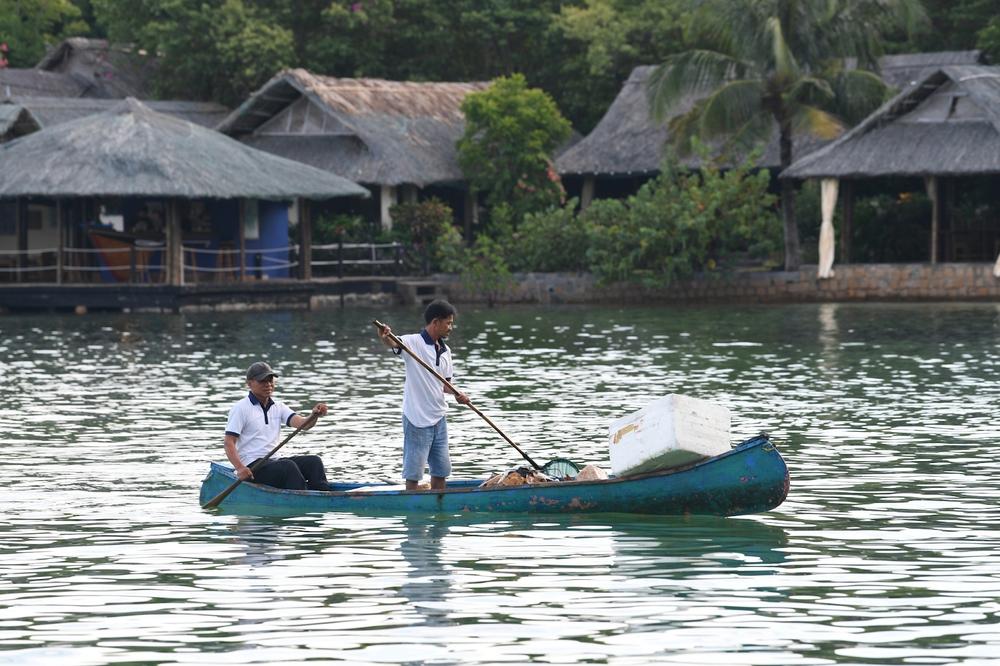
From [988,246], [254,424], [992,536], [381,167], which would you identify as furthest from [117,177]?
[992,536]

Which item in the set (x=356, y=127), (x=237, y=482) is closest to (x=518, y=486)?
(x=237, y=482)

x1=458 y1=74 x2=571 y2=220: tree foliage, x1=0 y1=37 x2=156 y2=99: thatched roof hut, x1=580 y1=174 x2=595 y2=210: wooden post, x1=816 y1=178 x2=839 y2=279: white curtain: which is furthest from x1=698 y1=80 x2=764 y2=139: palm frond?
x1=0 y1=37 x2=156 y2=99: thatched roof hut

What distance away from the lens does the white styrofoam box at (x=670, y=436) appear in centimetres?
1491

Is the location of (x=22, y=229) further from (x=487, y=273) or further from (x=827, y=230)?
(x=827, y=230)

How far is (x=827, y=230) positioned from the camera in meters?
42.9

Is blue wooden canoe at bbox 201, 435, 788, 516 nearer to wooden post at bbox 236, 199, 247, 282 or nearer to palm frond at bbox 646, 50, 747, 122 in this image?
wooden post at bbox 236, 199, 247, 282

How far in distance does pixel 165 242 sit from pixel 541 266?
8403mm

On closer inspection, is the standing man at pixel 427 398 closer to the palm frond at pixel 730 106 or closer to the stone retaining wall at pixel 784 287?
the stone retaining wall at pixel 784 287

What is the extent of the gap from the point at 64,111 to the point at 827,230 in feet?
65.6

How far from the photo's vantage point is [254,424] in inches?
624

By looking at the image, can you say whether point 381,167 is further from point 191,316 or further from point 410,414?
point 410,414

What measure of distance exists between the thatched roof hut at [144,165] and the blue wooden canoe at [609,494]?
26471mm

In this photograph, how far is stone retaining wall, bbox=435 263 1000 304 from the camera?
1646 inches

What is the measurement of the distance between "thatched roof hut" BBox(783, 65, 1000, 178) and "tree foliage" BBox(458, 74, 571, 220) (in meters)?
7.23
